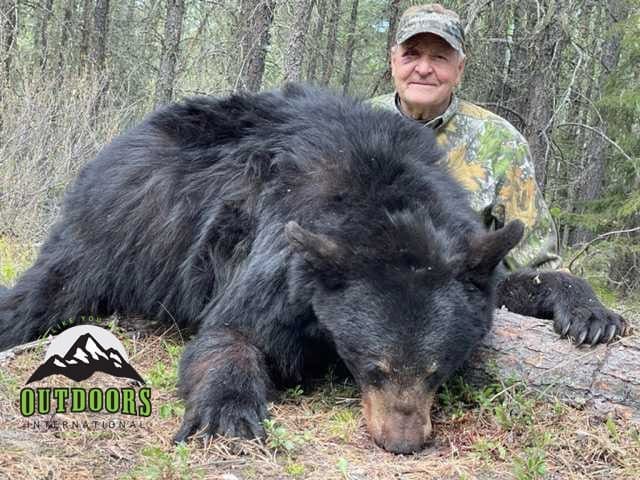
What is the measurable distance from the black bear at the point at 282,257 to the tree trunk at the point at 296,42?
314 cm

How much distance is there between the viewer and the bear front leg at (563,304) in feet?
9.67

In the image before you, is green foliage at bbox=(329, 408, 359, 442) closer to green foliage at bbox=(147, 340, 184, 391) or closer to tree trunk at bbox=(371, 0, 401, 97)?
green foliage at bbox=(147, 340, 184, 391)

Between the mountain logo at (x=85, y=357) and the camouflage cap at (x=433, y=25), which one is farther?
the camouflage cap at (x=433, y=25)

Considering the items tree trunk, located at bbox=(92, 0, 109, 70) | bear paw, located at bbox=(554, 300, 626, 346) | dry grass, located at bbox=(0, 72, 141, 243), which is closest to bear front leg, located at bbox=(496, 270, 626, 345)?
bear paw, located at bbox=(554, 300, 626, 346)

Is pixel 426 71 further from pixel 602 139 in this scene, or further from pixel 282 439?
pixel 602 139

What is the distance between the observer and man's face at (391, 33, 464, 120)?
4711 mm

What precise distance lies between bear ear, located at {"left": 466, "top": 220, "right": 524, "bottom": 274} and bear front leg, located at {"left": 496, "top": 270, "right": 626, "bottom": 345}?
65 cm

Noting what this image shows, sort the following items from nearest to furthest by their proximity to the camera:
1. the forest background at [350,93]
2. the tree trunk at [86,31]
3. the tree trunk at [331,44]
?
1. the forest background at [350,93]
2. the tree trunk at [331,44]
3. the tree trunk at [86,31]

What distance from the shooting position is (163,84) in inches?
408

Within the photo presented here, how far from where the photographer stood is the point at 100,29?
1427 centimetres

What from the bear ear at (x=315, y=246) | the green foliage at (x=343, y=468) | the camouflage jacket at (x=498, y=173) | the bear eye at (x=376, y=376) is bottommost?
the green foliage at (x=343, y=468)

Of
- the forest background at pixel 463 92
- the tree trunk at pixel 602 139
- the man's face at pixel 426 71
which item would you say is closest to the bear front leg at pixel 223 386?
the man's face at pixel 426 71

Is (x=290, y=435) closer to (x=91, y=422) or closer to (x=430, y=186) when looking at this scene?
(x=91, y=422)

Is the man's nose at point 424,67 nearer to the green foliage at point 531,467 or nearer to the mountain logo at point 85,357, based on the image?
the mountain logo at point 85,357
